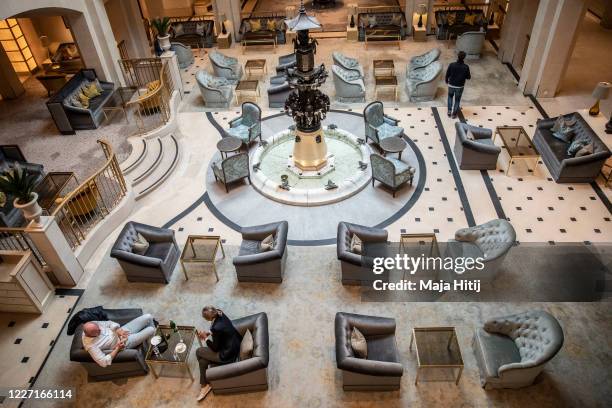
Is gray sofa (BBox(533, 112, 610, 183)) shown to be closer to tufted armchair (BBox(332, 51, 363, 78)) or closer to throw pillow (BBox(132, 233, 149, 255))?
tufted armchair (BBox(332, 51, 363, 78))

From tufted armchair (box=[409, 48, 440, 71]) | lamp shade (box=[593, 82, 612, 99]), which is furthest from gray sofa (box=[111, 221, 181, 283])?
lamp shade (box=[593, 82, 612, 99])

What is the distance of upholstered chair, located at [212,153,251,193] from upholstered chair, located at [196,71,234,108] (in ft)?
11.1

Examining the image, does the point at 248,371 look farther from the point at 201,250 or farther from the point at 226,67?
the point at 226,67

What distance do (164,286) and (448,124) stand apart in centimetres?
739

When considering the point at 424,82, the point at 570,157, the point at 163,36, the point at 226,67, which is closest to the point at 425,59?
the point at 424,82

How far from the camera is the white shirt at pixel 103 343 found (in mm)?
5219

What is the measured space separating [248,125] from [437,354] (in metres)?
6.60

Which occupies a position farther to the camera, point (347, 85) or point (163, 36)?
point (163, 36)

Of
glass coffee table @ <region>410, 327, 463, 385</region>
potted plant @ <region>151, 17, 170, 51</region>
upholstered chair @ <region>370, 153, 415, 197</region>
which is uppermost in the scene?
potted plant @ <region>151, 17, 170, 51</region>

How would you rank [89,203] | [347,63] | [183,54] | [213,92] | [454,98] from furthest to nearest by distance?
[183,54], [347,63], [213,92], [454,98], [89,203]

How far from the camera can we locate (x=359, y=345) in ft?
17.5

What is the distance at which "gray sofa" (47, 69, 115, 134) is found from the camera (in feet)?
31.5

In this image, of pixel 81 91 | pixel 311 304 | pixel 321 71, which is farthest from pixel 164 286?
pixel 81 91

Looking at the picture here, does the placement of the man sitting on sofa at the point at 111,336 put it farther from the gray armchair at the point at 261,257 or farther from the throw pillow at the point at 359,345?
the throw pillow at the point at 359,345
